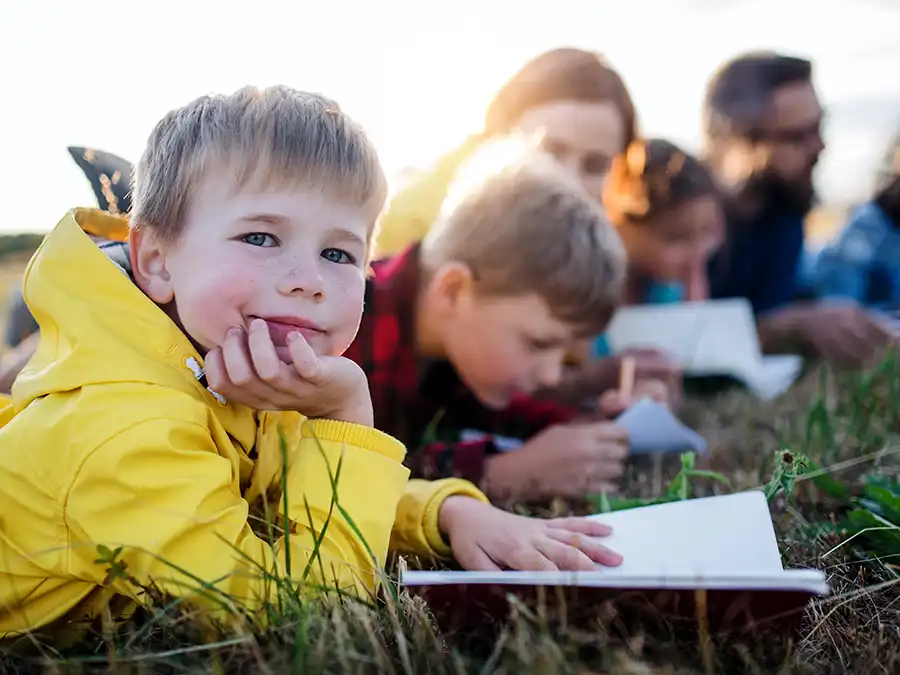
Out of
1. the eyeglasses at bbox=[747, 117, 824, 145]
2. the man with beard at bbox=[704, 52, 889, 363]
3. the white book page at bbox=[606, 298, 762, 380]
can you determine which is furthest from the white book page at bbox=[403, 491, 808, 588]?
the eyeglasses at bbox=[747, 117, 824, 145]

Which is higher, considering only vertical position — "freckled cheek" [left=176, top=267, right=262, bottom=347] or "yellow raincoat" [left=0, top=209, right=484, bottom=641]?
"freckled cheek" [left=176, top=267, right=262, bottom=347]

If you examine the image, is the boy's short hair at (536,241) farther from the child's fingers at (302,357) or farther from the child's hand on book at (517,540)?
the child's fingers at (302,357)

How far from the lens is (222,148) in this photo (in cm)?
125

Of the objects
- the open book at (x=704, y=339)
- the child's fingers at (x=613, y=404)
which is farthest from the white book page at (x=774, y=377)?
the child's fingers at (x=613, y=404)

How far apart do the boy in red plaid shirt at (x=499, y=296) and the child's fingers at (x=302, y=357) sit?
0.95 metres

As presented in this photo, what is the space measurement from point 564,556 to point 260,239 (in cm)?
62

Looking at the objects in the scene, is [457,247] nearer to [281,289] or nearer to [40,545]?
[281,289]

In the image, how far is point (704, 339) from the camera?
11.3 ft

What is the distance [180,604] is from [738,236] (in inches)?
164

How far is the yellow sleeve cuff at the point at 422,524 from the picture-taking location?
144 cm

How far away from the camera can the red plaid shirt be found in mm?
2352

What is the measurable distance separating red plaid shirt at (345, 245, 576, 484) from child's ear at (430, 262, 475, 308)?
126mm

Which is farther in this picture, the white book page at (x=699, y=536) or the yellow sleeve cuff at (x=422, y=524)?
the yellow sleeve cuff at (x=422, y=524)

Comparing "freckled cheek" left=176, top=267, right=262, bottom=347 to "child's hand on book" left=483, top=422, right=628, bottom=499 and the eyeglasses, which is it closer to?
"child's hand on book" left=483, top=422, right=628, bottom=499
